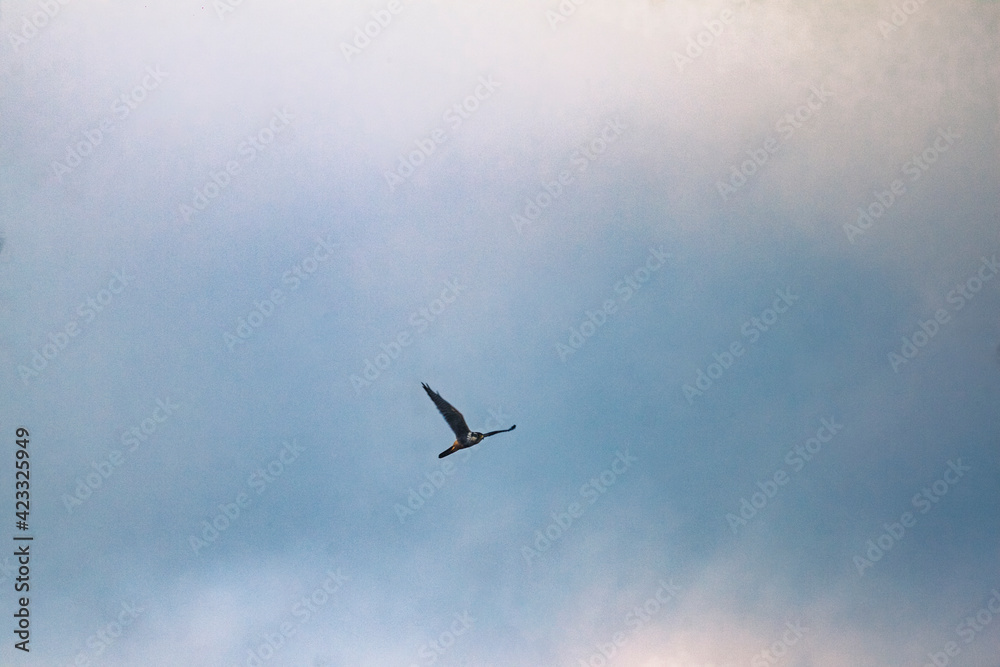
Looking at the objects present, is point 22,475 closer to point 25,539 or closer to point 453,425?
point 25,539

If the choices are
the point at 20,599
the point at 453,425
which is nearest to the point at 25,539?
the point at 20,599

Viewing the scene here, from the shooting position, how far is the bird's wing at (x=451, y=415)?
35.8 metres

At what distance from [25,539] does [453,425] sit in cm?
2168

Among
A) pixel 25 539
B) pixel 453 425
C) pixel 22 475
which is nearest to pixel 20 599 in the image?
pixel 25 539

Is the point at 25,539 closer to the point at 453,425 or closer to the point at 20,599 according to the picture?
the point at 20,599

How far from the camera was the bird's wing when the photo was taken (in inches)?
1409

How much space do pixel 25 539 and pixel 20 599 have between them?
109 inches

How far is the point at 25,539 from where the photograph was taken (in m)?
40.7

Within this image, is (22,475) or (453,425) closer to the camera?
(453,425)

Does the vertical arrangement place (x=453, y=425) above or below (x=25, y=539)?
above

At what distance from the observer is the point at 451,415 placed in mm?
36969

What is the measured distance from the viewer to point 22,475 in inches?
1590

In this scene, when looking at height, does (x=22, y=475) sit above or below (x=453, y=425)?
below

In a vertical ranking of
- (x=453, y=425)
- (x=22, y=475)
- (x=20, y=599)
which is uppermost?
(x=453, y=425)
